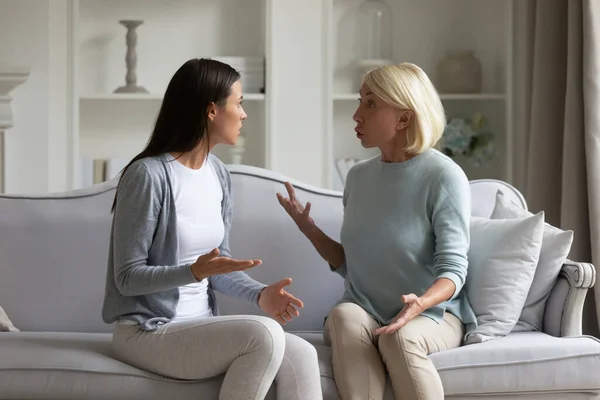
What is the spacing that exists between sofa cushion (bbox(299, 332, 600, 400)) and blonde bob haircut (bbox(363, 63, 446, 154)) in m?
0.56

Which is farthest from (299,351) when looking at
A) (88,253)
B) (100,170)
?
(100,170)

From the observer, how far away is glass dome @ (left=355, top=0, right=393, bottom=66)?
4395 millimetres

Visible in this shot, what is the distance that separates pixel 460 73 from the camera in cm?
436

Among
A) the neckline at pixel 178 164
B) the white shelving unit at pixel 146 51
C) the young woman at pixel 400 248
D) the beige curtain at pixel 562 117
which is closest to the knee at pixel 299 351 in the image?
the young woman at pixel 400 248

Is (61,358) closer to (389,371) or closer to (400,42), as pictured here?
(389,371)

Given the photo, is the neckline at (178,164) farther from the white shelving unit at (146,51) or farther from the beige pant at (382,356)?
the white shelving unit at (146,51)

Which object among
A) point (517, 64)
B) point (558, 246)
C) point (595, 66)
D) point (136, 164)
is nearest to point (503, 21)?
point (517, 64)

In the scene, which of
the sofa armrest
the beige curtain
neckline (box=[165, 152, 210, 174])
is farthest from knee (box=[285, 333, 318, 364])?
the beige curtain

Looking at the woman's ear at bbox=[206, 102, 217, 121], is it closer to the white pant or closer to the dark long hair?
the dark long hair

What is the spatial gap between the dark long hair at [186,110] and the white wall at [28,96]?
1.93m

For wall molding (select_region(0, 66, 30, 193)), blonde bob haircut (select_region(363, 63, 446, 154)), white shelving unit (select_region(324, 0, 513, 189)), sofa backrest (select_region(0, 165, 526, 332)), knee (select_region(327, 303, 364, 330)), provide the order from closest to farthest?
knee (select_region(327, 303, 364, 330)) → blonde bob haircut (select_region(363, 63, 446, 154)) → sofa backrest (select_region(0, 165, 526, 332)) → wall molding (select_region(0, 66, 30, 193)) → white shelving unit (select_region(324, 0, 513, 189))

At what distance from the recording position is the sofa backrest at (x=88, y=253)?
2.84 metres

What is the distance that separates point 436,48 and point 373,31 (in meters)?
0.33

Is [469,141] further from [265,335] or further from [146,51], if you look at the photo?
[265,335]
